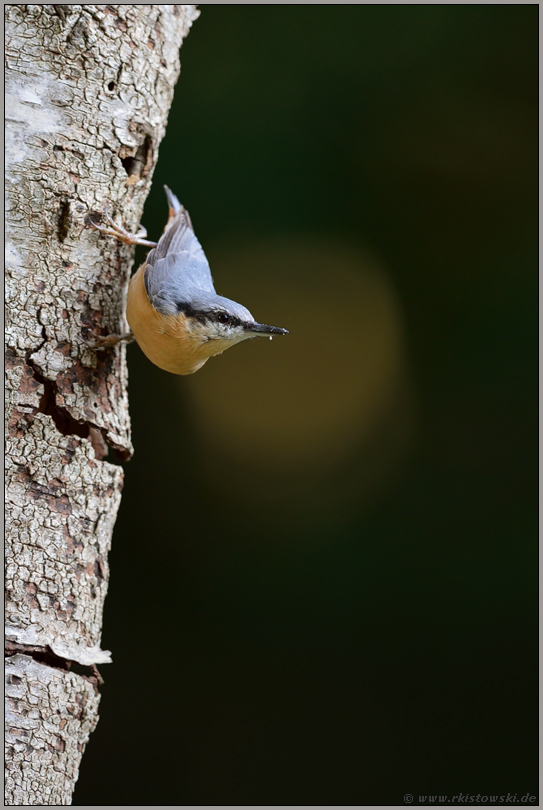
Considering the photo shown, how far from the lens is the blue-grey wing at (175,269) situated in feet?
6.11

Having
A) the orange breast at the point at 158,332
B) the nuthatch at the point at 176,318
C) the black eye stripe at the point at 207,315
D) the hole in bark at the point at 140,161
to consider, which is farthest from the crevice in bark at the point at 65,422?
the hole in bark at the point at 140,161

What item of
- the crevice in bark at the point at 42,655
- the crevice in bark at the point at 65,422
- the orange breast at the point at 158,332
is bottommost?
the crevice in bark at the point at 42,655

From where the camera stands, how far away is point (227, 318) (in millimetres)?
1867

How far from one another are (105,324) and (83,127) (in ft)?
1.60

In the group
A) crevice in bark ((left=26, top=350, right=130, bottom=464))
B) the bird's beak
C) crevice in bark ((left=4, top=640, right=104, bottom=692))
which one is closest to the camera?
crevice in bark ((left=4, top=640, right=104, bottom=692))

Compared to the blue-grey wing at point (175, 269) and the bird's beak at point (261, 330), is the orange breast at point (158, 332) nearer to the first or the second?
the blue-grey wing at point (175, 269)

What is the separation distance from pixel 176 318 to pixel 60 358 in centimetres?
34

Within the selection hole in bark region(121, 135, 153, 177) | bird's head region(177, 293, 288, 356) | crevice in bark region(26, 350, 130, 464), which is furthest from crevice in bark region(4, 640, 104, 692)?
hole in bark region(121, 135, 153, 177)

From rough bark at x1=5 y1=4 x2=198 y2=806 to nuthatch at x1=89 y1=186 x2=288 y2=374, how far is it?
76 mm

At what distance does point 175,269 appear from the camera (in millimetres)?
1992

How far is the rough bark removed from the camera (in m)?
1.55

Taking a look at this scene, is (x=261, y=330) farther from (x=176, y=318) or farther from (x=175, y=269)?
(x=175, y=269)

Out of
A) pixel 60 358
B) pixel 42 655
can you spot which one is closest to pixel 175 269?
pixel 60 358

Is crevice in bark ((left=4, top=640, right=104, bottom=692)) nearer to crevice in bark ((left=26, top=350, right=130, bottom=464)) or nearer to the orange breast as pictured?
crevice in bark ((left=26, top=350, right=130, bottom=464))
